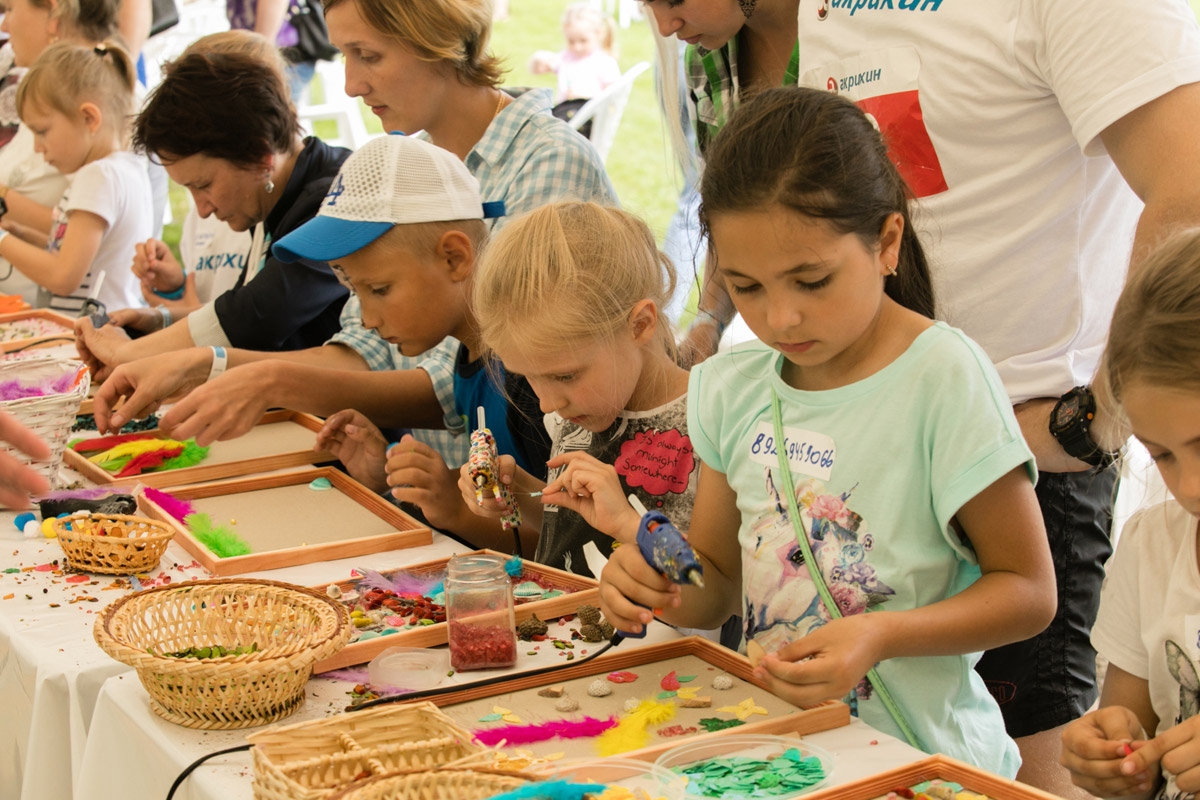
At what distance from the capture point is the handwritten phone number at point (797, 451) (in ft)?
4.56

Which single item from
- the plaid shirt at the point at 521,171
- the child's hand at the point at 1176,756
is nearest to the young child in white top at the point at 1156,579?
the child's hand at the point at 1176,756

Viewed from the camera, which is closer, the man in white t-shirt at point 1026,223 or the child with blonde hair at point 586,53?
the man in white t-shirt at point 1026,223

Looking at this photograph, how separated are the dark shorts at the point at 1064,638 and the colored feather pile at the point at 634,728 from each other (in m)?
0.64

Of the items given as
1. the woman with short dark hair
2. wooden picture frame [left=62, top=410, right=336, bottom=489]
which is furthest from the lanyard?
the woman with short dark hair

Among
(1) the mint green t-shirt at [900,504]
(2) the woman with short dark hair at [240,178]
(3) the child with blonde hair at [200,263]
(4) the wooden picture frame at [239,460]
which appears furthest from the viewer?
(3) the child with blonde hair at [200,263]

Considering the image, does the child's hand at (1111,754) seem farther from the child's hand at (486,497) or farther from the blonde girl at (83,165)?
the blonde girl at (83,165)

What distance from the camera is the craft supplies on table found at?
1.09 m

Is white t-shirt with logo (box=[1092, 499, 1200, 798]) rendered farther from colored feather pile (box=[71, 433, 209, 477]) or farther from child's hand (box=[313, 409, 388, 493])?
colored feather pile (box=[71, 433, 209, 477])

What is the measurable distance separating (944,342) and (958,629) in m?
0.34

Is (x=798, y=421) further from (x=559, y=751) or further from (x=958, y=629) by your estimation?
(x=559, y=751)

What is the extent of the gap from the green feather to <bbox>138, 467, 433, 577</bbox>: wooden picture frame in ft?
0.07

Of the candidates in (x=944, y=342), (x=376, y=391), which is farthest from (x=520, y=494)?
(x=944, y=342)

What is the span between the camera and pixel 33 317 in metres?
3.66

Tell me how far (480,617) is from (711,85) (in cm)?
119
